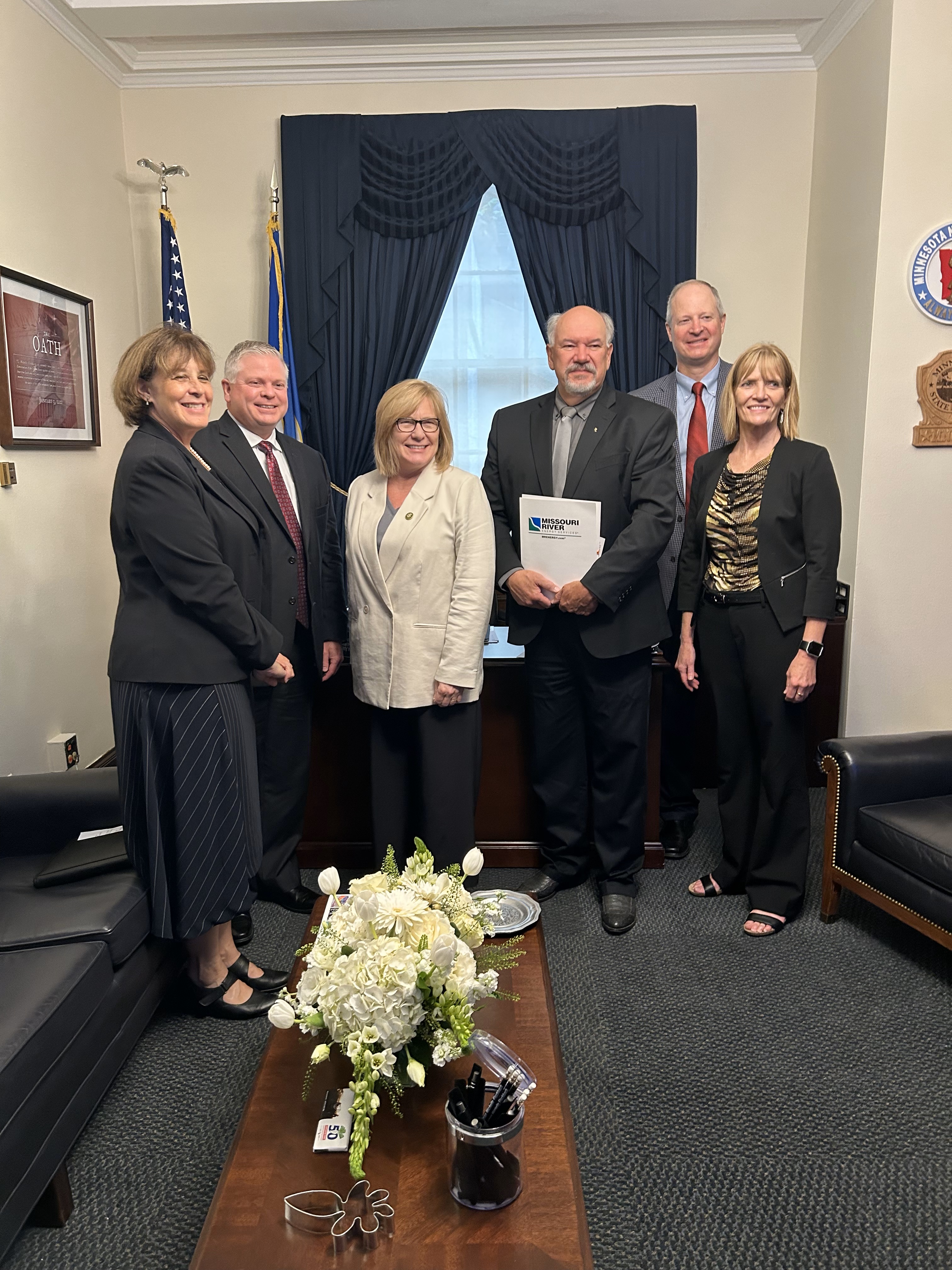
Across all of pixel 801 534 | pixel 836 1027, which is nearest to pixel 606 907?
pixel 836 1027

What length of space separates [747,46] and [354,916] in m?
4.18

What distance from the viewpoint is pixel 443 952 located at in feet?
4.66

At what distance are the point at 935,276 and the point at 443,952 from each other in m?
3.26

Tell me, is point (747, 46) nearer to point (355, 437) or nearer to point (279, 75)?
point (279, 75)

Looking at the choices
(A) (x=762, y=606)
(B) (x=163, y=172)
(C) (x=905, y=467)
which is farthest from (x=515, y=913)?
(B) (x=163, y=172)

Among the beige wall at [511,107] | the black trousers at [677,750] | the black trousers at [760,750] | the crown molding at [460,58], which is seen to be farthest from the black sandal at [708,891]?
the crown molding at [460,58]

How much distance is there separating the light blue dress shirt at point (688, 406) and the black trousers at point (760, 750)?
646 mm

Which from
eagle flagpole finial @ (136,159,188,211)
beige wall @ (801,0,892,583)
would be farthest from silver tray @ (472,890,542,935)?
eagle flagpole finial @ (136,159,188,211)

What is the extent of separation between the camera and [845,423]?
3.80 meters

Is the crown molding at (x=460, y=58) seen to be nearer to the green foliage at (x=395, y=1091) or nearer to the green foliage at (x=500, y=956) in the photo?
the green foliage at (x=500, y=956)

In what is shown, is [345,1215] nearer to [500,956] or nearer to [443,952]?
[443,952]

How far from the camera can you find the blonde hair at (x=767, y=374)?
2.60 meters

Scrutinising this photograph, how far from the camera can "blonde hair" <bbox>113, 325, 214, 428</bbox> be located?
2051 mm

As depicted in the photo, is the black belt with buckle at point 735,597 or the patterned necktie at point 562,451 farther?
the patterned necktie at point 562,451
